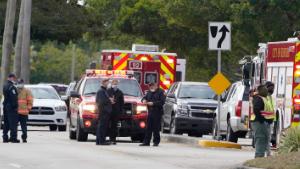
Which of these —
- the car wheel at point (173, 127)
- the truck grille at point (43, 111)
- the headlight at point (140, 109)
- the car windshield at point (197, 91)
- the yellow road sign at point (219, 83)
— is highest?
the yellow road sign at point (219, 83)

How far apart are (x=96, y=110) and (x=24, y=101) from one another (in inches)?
74.1

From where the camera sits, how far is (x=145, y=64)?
132ft

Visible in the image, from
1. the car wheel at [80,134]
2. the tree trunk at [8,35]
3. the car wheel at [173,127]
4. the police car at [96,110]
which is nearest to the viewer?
the police car at [96,110]

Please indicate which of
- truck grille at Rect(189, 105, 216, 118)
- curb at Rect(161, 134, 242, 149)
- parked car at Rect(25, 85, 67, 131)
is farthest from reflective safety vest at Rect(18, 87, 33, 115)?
parked car at Rect(25, 85, 67, 131)

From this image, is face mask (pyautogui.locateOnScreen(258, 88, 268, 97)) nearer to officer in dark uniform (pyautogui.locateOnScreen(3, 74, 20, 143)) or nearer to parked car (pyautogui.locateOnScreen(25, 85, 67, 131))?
officer in dark uniform (pyautogui.locateOnScreen(3, 74, 20, 143))

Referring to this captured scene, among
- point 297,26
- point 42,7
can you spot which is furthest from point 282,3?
point 42,7

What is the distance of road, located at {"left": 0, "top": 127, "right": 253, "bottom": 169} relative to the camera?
2235 cm

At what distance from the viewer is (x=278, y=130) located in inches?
1167

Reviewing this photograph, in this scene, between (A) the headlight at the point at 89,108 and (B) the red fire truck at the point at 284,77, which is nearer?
(B) the red fire truck at the point at 284,77

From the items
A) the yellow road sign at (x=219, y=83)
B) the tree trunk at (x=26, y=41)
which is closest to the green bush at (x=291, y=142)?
the yellow road sign at (x=219, y=83)

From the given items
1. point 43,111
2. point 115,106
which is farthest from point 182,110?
point 115,106

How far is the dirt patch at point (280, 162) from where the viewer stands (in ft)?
68.5

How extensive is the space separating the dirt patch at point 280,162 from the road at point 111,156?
2.40 ft

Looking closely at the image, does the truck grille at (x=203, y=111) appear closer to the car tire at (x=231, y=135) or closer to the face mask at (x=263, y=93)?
the car tire at (x=231, y=135)
